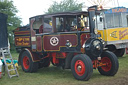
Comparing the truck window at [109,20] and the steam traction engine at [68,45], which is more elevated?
the truck window at [109,20]

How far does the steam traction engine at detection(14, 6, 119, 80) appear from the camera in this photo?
22.2ft

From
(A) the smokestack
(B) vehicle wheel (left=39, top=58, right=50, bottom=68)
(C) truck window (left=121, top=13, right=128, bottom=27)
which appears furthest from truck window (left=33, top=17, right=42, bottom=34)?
(C) truck window (left=121, top=13, right=128, bottom=27)

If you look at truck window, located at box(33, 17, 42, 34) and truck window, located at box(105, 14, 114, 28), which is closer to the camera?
truck window, located at box(33, 17, 42, 34)

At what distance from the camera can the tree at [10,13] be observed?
20605mm


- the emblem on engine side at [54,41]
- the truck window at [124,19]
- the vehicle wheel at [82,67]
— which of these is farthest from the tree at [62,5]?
the vehicle wheel at [82,67]

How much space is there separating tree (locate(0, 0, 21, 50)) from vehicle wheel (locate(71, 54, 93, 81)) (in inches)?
581

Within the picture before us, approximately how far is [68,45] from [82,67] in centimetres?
95

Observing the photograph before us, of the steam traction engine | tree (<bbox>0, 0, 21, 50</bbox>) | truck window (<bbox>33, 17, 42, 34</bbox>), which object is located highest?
tree (<bbox>0, 0, 21, 50</bbox>)

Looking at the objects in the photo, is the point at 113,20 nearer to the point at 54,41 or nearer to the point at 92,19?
the point at 92,19

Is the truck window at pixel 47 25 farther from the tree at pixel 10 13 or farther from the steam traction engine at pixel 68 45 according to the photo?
the tree at pixel 10 13

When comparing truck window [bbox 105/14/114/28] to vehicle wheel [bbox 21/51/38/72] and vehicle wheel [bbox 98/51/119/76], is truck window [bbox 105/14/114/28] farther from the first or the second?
vehicle wheel [bbox 21/51/38/72]

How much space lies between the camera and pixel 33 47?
853 centimetres

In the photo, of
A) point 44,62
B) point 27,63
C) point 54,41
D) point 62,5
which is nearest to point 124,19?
point 44,62

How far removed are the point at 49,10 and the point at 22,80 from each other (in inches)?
982
